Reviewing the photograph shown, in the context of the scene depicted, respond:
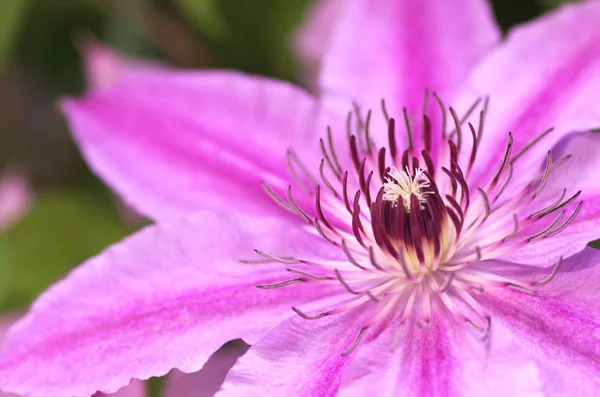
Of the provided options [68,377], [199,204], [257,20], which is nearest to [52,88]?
[257,20]

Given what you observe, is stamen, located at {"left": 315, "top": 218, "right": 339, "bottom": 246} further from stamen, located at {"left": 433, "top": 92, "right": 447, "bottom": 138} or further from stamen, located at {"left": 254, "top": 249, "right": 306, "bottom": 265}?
stamen, located at {"left": 433, "top": 92, "right": 447, "bottom": 138}

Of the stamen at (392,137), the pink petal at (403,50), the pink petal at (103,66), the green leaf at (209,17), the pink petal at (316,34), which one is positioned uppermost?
the green leaf at (209,17)

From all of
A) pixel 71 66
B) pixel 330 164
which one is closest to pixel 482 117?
pixel 330 164

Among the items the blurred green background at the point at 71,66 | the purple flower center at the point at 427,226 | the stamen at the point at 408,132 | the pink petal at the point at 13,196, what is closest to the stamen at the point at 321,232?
the purple flower center at the point at 427,226

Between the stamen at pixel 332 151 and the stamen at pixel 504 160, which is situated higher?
the stamen at pixel 332 151

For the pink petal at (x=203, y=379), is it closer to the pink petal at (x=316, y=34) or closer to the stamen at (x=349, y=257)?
the stamen at (x=349, y=257)

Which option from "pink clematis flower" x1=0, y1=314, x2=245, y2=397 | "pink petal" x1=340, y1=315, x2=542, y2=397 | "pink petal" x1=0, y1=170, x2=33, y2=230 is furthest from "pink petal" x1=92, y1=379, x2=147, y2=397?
"pink petal" x1=0, y1=170, x2=33, y2=230

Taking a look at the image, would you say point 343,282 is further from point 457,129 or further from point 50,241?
point 50,241
